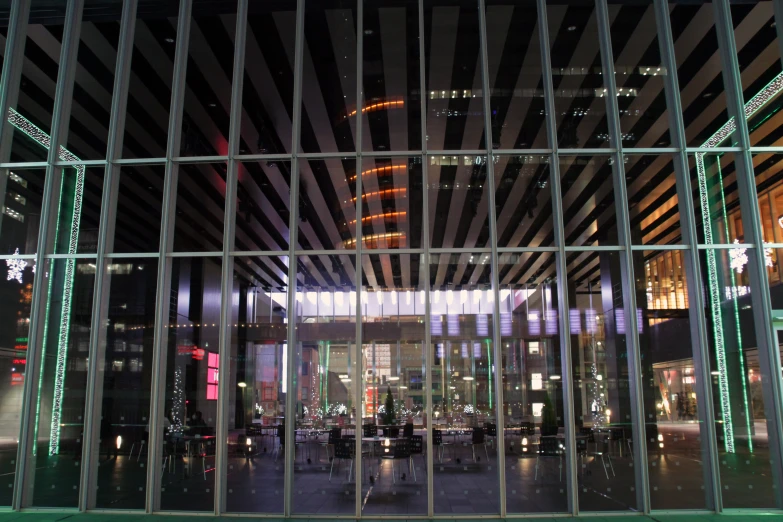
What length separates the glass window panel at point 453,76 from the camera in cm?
788

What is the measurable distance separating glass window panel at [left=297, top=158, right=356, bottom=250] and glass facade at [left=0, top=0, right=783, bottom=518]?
0.04 meters

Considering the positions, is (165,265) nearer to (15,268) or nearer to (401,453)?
(15,268)

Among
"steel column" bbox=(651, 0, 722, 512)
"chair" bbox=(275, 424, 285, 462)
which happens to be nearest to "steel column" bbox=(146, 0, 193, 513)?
"chair" bbox=(275, 424, 285, 462)

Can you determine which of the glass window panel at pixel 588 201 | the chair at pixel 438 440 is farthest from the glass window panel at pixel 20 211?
the glass window panel at pixel 588 201

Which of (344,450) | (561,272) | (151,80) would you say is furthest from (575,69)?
(344,450)

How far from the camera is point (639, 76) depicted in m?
7.87

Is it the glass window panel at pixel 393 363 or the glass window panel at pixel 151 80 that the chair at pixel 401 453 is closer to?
the glass window panel at pixel 393 363

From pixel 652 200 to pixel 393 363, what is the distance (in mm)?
4241

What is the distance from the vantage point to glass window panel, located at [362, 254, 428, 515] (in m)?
7.56

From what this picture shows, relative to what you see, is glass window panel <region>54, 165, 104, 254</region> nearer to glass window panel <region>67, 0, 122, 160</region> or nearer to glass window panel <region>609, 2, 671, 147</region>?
glass window panel <region>67, 0, 122, 160</region>

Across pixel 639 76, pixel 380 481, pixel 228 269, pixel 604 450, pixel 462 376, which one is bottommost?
pixel 380 481

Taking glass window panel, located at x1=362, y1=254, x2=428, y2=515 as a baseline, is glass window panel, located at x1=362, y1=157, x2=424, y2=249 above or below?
above

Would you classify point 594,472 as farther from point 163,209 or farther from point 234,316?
point 163,209

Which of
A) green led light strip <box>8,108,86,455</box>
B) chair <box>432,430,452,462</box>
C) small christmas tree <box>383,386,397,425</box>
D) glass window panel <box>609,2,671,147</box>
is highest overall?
glass window panel <box>609,2,671,147</box>
